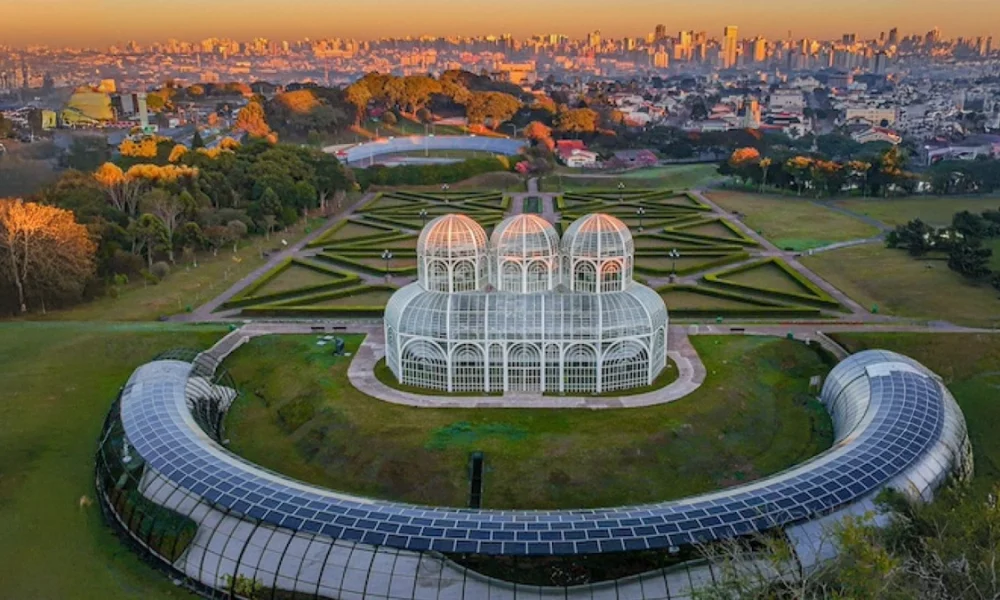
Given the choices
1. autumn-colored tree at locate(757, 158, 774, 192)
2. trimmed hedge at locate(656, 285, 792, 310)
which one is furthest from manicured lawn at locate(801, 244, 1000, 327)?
autumn-colored tree at locate(757, 158, 774, 192)

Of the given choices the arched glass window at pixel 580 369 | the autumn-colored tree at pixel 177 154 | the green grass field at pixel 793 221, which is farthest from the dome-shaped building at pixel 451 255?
the autumn-colored tree at pixel 177 154

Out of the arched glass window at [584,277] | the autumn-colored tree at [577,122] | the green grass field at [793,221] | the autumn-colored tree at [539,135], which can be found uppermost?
the autumn-colored tree at [577,122]

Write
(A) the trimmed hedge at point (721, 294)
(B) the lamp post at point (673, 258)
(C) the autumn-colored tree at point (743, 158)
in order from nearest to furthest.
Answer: (A) the trimmed hedge at point (721, 294) → (B) the lamp post at point (673, 258) → (C) the autumn-colored tree at point (743, 158)

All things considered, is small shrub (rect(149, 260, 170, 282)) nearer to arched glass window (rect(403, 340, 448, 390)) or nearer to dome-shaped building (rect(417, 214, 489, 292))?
dome-shaped building (rect(417, 214, 489, 292))

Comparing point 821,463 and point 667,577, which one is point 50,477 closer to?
point 667,577

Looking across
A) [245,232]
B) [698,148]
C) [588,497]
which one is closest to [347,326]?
[588,497]

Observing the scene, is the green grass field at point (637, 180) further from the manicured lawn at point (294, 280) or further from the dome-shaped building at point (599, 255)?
the dome-shaped building at point (599, 255)
